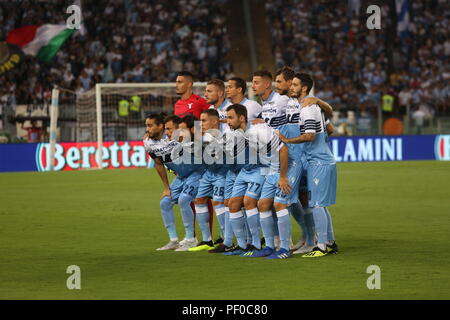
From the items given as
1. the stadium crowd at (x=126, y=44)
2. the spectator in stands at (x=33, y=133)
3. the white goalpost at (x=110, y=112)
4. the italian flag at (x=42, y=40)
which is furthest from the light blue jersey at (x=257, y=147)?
the italian flag at (x=42, y=40)

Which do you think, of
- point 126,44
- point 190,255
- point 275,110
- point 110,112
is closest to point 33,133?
point 110,112

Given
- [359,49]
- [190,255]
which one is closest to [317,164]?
[190,255]

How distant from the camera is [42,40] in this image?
31156 mm

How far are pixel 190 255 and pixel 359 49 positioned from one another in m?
27.8

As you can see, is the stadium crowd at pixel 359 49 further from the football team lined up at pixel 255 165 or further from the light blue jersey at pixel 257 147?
the light blue jersey at pixel 257 147

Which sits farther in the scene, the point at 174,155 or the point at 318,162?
the point at 174,155

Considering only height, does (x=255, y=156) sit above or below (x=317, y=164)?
above

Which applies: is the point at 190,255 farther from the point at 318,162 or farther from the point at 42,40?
the point at 42,40

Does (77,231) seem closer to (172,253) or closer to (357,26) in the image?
(172,253)

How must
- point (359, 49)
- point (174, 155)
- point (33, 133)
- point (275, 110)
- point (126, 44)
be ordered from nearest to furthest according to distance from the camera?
point (275, 110) → point (174, 155) → point (33, 133) → point (126, 44) → point (359, 49)

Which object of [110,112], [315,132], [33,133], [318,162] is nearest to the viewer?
[315,132]

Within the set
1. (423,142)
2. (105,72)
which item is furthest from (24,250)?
(105,72)

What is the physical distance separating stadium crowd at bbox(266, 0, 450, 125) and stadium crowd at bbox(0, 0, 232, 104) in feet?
9.56

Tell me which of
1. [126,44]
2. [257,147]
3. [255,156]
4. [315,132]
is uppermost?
[126,44]
